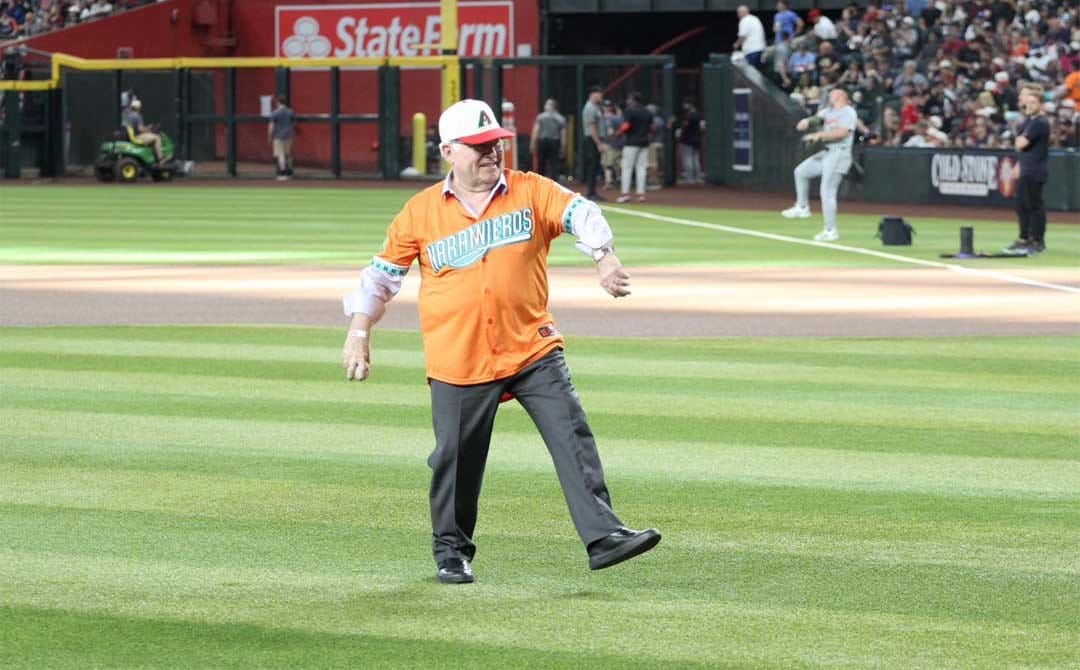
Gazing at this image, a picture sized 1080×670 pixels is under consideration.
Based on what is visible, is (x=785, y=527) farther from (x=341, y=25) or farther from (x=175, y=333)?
(x=341, y=25)

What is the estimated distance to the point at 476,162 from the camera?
696cm

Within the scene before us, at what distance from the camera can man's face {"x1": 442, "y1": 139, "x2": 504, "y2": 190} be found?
695 cm

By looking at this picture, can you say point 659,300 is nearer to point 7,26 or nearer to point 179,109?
point 179,109

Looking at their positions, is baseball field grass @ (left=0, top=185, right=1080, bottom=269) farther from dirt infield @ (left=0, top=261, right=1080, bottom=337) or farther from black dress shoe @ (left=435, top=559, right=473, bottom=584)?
black dress shoe @ (left=435, top=559, right=473, bottom=584)

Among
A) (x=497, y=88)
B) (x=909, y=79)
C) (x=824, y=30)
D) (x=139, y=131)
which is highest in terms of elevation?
(x=824, y=30)

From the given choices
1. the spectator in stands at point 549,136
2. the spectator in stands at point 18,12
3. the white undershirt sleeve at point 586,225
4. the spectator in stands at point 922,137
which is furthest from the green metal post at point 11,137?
the white undershirt sleeve at point 586,225

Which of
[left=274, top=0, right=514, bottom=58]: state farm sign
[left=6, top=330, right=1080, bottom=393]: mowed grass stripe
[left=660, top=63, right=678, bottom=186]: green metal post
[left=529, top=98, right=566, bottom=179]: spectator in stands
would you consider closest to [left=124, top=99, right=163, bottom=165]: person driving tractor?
[left=274, top=0, right=514, bottom=58]: state farm sign

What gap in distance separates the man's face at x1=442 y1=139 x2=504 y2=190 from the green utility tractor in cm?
3704

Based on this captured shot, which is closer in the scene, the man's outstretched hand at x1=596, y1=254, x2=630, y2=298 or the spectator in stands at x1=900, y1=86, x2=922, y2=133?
the man's outstretched hand at x1=596, y1=254, x2=630, y2=298

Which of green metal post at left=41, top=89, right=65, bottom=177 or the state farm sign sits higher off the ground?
the state farm sign

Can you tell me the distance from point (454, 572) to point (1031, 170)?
16409 mm

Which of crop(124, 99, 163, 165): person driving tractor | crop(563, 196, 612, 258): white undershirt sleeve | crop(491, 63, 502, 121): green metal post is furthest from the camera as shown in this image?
crop(491, 63, 502, 121): green metal post

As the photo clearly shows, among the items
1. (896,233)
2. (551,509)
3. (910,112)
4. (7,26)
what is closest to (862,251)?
(896,233)

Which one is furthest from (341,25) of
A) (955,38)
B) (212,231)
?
(212,231)
